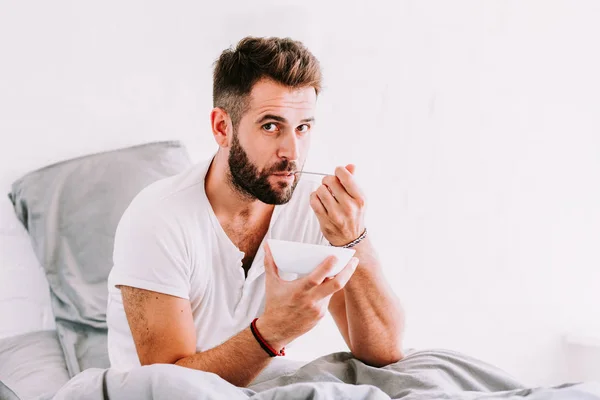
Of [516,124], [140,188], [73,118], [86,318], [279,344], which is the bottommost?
[86,318]

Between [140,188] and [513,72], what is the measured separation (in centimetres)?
142

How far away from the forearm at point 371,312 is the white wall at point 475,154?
756mm

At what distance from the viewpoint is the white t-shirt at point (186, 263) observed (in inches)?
53.6

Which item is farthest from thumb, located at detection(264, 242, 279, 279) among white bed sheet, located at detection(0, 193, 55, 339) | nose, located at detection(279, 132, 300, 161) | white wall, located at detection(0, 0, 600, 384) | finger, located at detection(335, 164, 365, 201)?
white wall, located at detection(0, 0, 600, 384)

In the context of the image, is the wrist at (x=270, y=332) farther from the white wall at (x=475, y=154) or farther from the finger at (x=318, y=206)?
the white wall at (x=475, y=154)

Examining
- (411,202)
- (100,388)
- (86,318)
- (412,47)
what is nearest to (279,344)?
(100,388)

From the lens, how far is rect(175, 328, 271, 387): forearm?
4.24 feet

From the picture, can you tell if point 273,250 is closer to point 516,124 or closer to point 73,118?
point 73,118

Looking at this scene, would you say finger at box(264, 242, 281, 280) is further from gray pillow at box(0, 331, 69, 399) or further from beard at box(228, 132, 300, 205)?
gray pillow at box(0, 331, 69, 399)

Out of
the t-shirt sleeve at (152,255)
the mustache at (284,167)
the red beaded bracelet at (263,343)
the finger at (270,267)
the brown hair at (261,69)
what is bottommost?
the red beaded bracelet at (263,343)

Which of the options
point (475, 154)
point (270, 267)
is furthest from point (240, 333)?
point (475, 154)

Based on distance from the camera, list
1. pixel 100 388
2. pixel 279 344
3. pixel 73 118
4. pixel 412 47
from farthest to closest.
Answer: pixel 412 47
pixel 73 118
pixel 279 344
pixel 100 388

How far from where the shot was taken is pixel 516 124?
2471mm

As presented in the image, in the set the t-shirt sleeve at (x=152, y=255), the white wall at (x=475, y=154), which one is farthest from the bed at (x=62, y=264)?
the white wall at (x=475, y=154)
